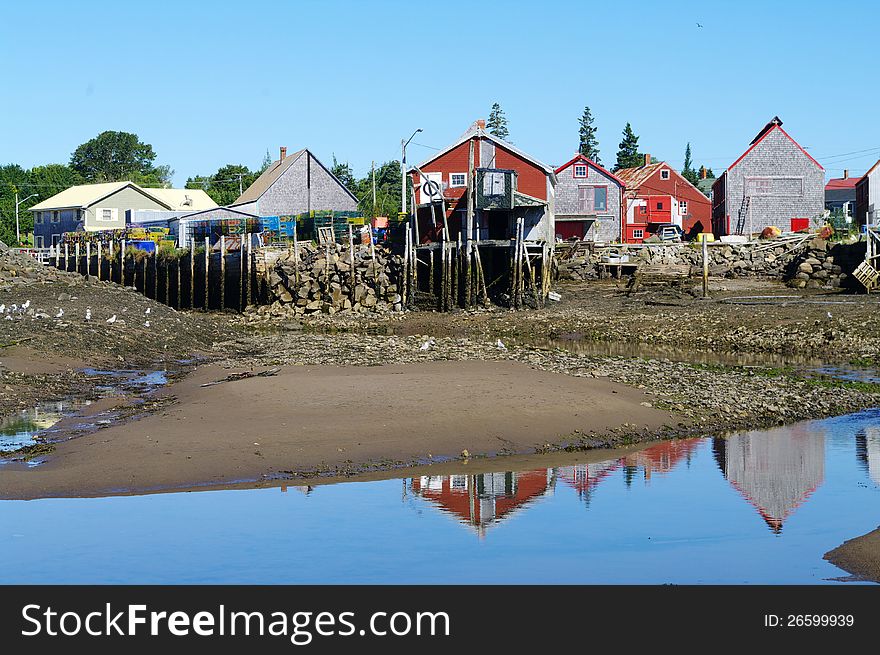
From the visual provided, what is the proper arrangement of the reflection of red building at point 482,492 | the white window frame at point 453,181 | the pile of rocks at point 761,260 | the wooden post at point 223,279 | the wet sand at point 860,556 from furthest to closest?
the white window frame at point 453,181, the pile of rocks at point 761,260, the wooden post at point 223,279, the reflection of red building at point 482,492, the wet sand at point 860,556

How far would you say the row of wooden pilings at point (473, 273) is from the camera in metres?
51.1

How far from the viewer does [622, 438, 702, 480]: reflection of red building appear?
1748 cm

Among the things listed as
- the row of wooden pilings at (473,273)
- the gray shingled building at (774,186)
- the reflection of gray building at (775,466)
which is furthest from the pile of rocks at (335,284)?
the reflection of gray building at (775,466)

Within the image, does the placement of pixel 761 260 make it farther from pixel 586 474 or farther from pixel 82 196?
pixel 82 196

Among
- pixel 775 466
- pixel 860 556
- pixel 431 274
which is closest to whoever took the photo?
pixel 860 556

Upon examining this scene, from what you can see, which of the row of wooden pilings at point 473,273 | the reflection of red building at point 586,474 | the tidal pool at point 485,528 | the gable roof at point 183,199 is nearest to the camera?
the tidal pool at point 485,528

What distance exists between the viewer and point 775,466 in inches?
690

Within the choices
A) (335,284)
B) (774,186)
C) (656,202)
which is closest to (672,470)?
(335,284)

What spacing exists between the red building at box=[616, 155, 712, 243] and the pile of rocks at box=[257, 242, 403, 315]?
31.8 meters

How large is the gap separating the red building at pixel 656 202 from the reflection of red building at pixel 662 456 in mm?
61265

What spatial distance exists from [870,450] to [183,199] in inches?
3379

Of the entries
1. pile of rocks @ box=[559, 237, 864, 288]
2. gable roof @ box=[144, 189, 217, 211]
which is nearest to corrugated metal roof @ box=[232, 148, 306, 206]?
gable roof @ box=[144, 189, 217, 211]

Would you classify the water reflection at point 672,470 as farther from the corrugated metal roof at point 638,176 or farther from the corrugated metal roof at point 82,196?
the corrugated metal roof at point 82,196

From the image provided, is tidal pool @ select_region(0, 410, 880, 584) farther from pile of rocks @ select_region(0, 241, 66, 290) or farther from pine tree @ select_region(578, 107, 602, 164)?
pine tree @ select_region(578, 107, 602, 164)
